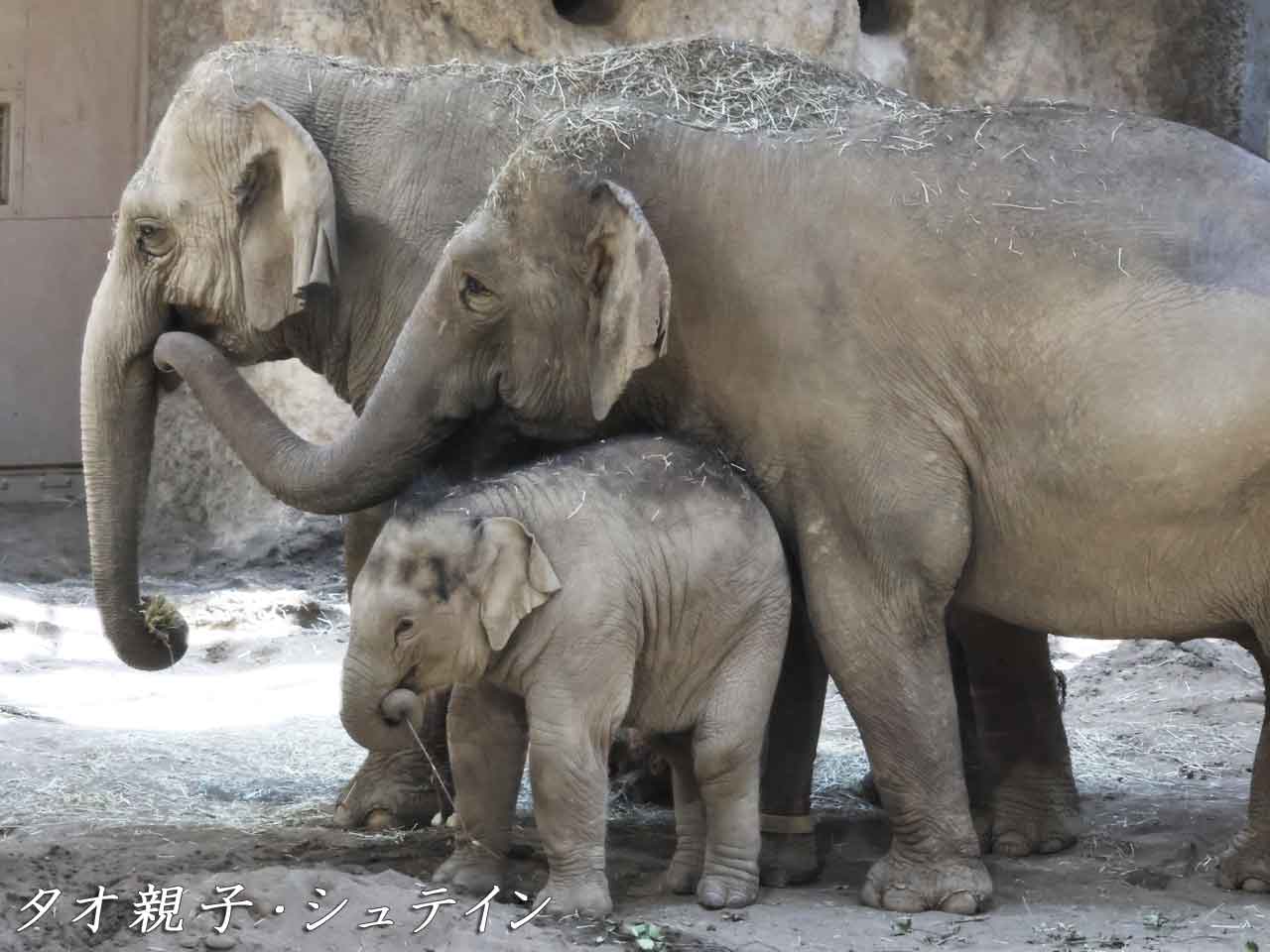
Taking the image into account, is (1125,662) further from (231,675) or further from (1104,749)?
(231,675)

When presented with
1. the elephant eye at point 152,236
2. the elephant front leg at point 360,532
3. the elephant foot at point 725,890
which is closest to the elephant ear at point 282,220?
the elephant eye at point 152,236

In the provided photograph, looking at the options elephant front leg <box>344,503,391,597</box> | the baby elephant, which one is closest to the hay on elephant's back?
the baby elephant

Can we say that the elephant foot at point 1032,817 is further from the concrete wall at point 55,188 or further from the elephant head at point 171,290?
the concrete wall at point 55,188

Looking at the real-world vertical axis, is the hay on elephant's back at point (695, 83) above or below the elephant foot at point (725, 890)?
above

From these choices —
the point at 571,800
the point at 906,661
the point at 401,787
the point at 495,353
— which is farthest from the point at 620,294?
the point at 401,787

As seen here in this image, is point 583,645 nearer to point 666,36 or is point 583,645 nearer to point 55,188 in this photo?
point 666,36

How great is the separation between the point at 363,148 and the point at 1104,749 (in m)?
3.41

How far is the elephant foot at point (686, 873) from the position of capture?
19.0 feet

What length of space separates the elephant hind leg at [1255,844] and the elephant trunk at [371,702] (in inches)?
84.2

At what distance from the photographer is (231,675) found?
950 centimetres

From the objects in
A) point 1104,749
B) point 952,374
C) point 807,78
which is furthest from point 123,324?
point 1104,749

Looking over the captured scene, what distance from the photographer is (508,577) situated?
5.45 meters

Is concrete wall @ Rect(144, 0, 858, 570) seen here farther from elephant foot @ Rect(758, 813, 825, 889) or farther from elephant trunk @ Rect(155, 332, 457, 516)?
elephant foot @ Rect(758, 813, 825, 889)

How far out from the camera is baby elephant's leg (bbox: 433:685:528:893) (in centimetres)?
569
